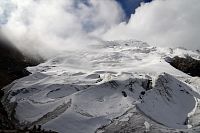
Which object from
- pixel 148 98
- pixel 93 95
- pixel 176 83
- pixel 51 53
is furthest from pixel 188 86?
pixel 51 53

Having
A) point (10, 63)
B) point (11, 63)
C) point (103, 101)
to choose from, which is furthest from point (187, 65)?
point (103, 101)

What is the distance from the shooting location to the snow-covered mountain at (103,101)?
97.7m

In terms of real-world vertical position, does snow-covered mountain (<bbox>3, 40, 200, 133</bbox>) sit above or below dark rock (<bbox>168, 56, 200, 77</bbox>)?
below

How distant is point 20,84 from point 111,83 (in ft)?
86.0

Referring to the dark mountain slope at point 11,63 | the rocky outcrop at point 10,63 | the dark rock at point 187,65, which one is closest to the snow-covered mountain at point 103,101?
the rocky outcrop at point 10,63

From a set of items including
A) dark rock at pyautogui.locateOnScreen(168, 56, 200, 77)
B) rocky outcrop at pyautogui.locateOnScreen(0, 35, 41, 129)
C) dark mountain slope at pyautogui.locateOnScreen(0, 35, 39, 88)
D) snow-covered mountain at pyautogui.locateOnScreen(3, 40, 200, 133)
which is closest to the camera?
snow-covered mountain at pyautogui.locateOnScreen(3, 40, 200, 133)

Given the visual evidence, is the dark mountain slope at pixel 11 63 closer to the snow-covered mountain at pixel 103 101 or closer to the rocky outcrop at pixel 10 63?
the rocky outcrop at pixel 10 63

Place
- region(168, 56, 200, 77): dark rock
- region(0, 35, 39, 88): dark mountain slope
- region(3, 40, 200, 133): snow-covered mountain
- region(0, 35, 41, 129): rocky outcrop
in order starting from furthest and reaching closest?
1. region(168, 56, 200, 77): dark rock
2. region(0, 35, 39, 88): dark mountain slope
3. region(0, 35, 41, 129): rocky outcrop
4. region(3, 40, 200, 133): snow-covered mountain

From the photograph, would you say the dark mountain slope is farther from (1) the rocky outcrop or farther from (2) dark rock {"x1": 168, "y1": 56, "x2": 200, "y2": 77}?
(2) dark rock {"x1": 168, "y1": 56, "x2": 200, "y2": 77}

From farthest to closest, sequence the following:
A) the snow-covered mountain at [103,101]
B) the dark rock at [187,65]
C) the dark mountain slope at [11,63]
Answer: the dark rock at [187,65] < the dark mountain slope at [11,63] < the snow-covered mountain at [103,101]

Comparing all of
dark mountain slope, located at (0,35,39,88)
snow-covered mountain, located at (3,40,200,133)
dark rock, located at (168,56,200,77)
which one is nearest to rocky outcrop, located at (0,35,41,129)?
dark mountain slope, located at (0,35,39,88)

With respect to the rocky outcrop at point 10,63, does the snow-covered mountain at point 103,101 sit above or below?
below

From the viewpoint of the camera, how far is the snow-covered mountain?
97.7 m

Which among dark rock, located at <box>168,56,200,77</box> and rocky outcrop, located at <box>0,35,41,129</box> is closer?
rocky outcrop, located at <box>0,35,41,129</box>
